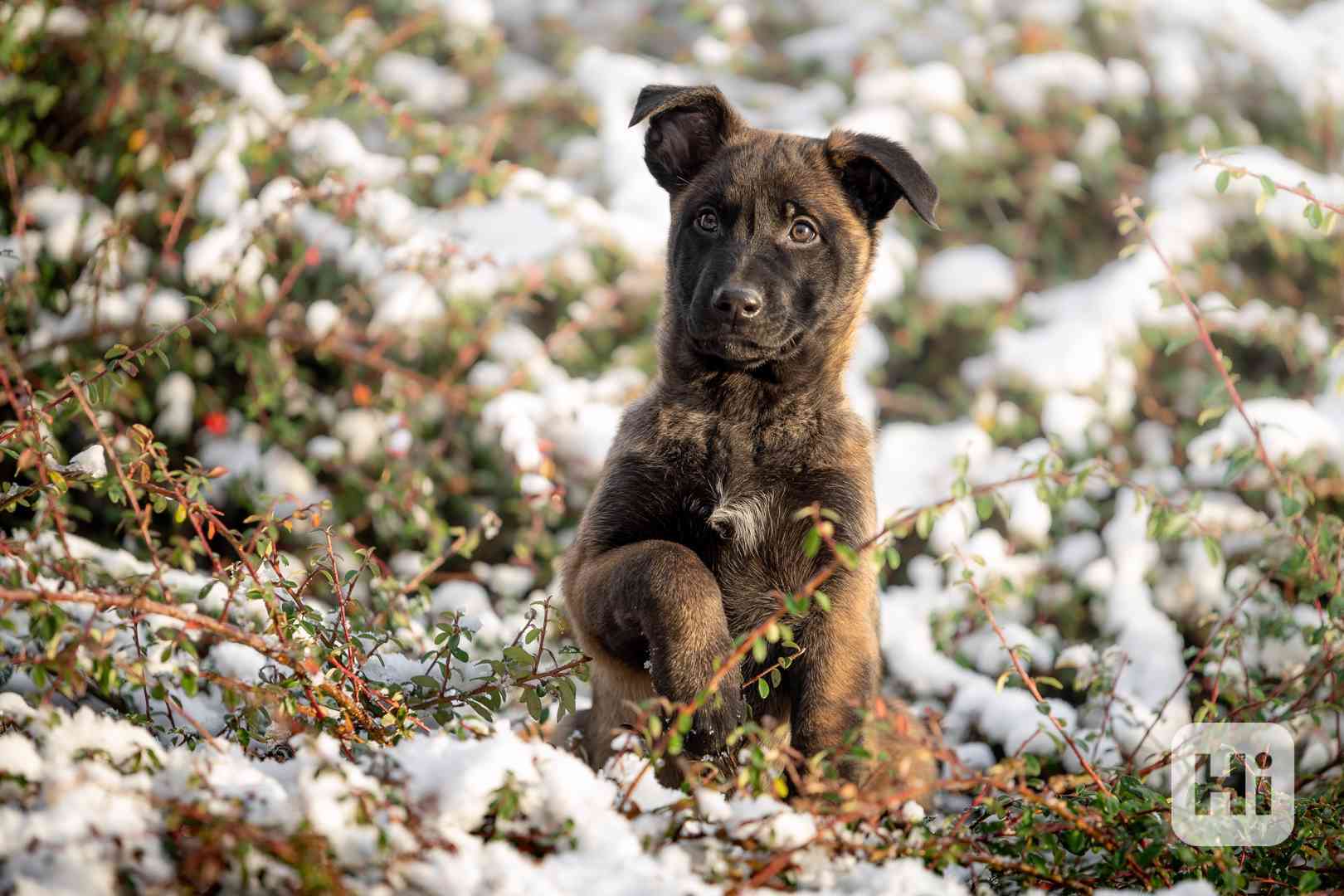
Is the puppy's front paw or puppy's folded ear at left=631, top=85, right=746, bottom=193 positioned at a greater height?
puppy's folded ear at left=631, top=85, right=746, bottom=193

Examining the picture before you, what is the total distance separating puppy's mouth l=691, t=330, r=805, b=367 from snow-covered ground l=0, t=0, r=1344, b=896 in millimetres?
731

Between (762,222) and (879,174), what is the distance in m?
0.50

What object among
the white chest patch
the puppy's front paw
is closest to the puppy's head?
the white chest patch

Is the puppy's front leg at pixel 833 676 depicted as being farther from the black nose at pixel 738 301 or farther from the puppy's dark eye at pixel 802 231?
the puppy's dark eye at pixel 802 231

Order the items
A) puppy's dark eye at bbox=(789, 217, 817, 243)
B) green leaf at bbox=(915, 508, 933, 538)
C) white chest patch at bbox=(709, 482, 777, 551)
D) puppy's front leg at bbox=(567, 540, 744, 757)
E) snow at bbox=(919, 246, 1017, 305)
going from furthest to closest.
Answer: snow at bbox=(919, 246, 1017, 305) → puppy's dark eye at bbox=(789, 217, 817, 243) → white chest patch at bbox=(709, 482, 777, 551) → puppy's front leg at bbox=(567, 540, 744, 757) → green leaf at bbox=(915, 508, 933, 538)

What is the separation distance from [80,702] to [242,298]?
2156mm

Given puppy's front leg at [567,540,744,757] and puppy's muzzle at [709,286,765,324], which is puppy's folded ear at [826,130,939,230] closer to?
puppy's muzzle at [709,286,765,324]

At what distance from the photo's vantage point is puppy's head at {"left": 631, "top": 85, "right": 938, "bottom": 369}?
10.9 feet

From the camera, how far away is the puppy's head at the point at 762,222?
333 cm

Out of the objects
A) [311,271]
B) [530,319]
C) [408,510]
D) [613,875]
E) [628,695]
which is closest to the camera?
[613,875]

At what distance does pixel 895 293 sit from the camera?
20.8 feet

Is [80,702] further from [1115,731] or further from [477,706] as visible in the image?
[1115,731]

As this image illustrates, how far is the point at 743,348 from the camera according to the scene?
10.9ft

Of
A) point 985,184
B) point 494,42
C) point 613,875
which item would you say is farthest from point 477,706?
point 985,184
